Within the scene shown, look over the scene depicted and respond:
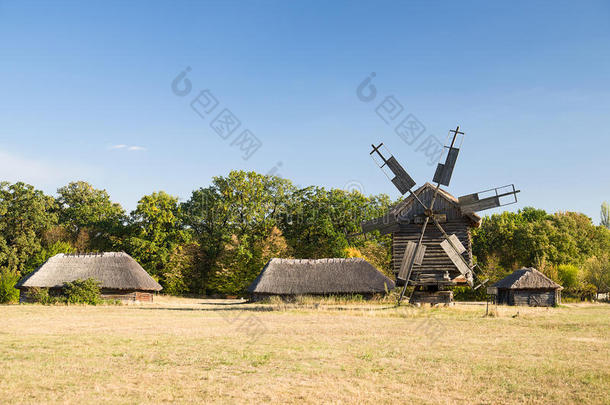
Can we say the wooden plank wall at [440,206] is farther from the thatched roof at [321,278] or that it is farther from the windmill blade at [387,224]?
the thatched roof at [321,278]

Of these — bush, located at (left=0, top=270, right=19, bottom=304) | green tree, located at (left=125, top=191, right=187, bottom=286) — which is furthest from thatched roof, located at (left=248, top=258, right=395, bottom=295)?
green tree, located at (left=125, top=191, right=187, bottom=286)

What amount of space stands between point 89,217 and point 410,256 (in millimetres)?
45420

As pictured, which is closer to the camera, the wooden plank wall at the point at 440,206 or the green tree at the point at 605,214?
the wooden plank wall at the point at 440,206

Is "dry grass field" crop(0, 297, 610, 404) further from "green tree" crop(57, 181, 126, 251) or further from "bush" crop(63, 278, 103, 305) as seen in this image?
"green tree" crop(57, 181, 126, 251)

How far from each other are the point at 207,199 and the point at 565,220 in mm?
38371

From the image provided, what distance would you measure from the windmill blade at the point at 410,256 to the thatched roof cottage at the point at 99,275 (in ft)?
66.9

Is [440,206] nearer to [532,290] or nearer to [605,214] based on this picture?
[532,290]

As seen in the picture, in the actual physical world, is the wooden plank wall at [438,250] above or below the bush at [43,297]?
above

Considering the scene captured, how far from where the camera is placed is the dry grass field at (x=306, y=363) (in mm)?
7742

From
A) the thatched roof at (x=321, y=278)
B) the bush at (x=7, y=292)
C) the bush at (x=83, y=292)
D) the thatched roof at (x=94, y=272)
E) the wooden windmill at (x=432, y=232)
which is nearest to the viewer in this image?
the wooden windmill at (x=432, y=232)

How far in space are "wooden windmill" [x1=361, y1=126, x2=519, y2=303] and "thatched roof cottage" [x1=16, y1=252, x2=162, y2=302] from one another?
65.0ft

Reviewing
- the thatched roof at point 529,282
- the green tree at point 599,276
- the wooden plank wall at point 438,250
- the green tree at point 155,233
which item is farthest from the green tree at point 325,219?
the wooden plank wall at point 438,250

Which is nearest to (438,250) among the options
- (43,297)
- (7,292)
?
(43,297)

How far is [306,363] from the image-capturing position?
1034 centimetres
